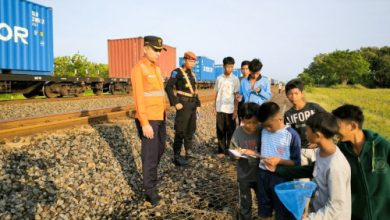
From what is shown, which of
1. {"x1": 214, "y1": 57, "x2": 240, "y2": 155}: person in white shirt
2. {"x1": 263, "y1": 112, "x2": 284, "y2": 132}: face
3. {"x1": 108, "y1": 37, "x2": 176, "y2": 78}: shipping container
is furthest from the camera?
{"x1": 108, "y1": 37, "x2": 176, "y2": 78}: shipping container

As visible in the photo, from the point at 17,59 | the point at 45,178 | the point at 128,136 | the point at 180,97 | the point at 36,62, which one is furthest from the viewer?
the point at 36,62

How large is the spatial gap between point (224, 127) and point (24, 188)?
3.58 metres

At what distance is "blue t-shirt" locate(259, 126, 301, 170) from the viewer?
264 cm

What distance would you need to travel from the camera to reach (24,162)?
4.45 meters

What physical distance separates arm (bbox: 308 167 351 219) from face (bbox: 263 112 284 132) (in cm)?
77

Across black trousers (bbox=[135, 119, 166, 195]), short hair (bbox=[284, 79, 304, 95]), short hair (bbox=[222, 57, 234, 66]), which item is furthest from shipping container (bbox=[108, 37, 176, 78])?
short hair (bbox=[284, 79, 304, 95])

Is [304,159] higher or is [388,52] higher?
[388,52]

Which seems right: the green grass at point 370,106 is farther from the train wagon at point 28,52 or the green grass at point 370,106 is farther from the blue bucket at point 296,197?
the train wagon at point 28,52

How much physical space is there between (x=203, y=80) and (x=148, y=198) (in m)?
30.5

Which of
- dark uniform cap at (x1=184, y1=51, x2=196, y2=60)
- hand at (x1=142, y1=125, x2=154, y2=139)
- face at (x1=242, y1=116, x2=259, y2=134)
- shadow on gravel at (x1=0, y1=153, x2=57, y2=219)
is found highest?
dark uniform cap at (x1=184, y1=51, x2=196, y2=60)

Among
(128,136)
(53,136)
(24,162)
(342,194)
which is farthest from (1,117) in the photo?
(342,194)

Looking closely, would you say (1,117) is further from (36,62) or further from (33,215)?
(33,215)

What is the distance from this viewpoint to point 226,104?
5957mm

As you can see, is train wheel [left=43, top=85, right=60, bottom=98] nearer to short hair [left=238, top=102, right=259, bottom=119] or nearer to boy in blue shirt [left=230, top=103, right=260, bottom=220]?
boy in blue shirt [left=230, top=103, right=260, bottom=220]
